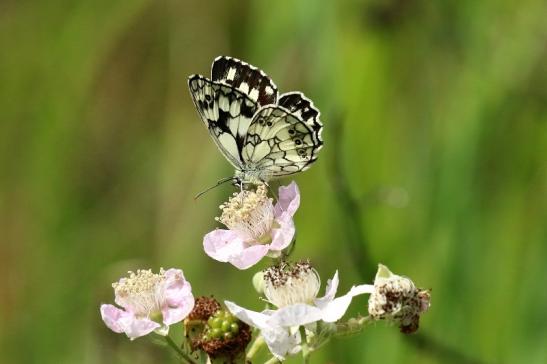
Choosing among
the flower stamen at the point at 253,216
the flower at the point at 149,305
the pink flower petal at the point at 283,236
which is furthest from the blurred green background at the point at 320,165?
the flower at the point at 149,305

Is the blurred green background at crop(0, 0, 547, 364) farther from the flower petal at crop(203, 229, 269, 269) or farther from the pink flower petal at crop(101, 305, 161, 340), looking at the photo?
the pink flower petal at crop(101, 305, 161, 340)

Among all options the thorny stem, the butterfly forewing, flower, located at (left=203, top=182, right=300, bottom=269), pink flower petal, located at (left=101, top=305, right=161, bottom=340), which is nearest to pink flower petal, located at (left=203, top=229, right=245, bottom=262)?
flower, located at (left=203, top=182, right=300, bottom=269)

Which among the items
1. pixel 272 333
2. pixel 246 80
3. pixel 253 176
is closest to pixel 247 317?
pixel 272 333

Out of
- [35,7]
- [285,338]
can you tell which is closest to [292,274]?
[285,338]

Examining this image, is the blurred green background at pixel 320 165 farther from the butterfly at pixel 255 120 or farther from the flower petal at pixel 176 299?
the flower petal at pixel 176 299

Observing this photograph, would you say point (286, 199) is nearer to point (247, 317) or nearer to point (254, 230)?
point (254, 230)

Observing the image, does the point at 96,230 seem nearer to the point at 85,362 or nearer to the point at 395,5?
the point at 85,362

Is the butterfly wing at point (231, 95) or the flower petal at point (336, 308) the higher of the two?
the butterfly wing at point (231, 95)
